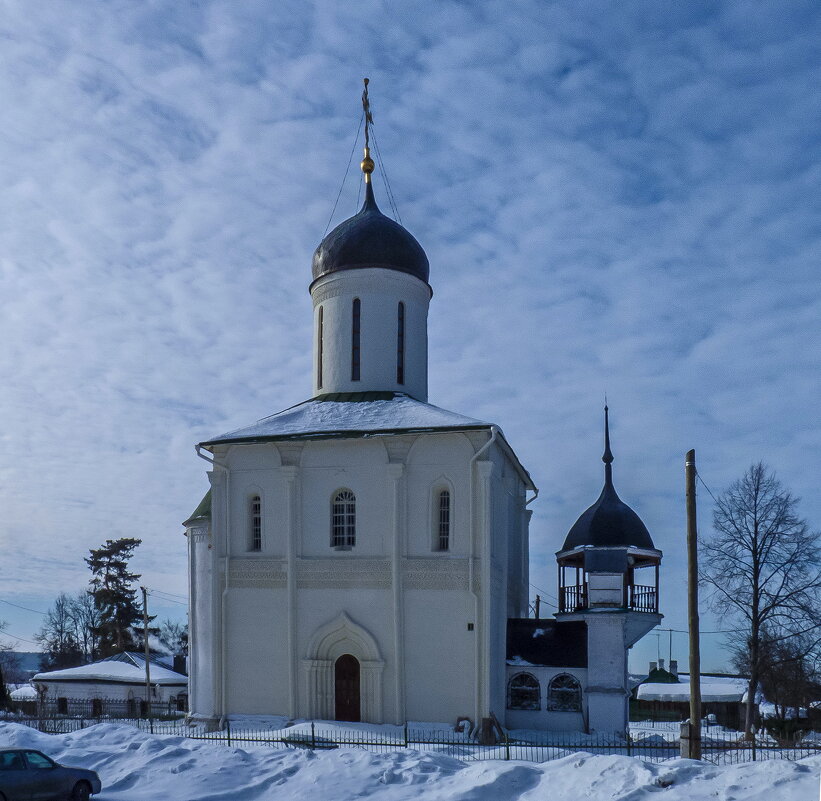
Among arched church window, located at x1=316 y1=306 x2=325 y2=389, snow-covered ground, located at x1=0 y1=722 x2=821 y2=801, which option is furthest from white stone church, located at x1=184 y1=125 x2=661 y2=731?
snow-covered ground, located at x1=0 y1=722 x2=821 y2=801

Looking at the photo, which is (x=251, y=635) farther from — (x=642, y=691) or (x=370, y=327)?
(x=642, y=691)

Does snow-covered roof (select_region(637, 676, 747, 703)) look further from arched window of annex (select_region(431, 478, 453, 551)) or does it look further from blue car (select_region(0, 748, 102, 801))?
blue car (select_region(0, 748, 102, 801))

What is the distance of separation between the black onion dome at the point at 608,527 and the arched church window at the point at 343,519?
6.11 metres

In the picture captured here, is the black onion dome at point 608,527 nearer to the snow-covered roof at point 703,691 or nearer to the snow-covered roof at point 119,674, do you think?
the snow-covered roof at point 703,691

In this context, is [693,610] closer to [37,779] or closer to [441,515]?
[441,515]

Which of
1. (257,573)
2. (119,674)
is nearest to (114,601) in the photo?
(119,674)

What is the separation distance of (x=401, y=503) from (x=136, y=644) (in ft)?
106

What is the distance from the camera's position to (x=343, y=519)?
23344 millimetres

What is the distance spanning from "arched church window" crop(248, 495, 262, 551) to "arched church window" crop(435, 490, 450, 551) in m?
4.59

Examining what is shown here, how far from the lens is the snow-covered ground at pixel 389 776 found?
12.9 metres

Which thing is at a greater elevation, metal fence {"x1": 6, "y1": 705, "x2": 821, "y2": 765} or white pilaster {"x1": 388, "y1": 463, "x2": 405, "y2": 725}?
A: white pilaster {"x1": 388, "y1": 463, "x2": 405, "y2": 725}

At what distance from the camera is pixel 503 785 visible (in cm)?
1397

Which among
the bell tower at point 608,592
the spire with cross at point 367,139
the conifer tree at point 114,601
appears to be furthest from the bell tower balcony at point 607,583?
the conifer tree at point 114,601

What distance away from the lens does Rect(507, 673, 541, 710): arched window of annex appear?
896 inches
